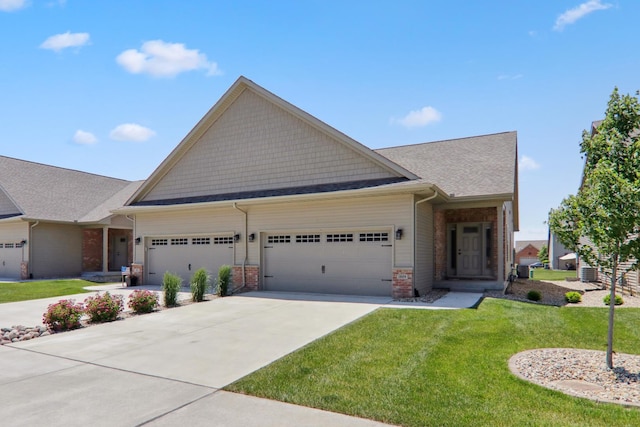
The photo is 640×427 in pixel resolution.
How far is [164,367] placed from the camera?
5840 millimetres

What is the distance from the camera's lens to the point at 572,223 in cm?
596

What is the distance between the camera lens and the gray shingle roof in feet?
43.7

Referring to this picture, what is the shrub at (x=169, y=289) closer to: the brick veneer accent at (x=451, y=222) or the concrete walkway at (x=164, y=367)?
the concrete walkway at (x=164, y=367)

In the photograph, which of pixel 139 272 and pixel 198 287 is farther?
pixel 139 272

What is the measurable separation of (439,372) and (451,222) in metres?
11.0

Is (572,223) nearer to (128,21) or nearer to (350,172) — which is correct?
(350,172)

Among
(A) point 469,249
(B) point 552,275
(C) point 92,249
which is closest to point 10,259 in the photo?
(C) point 92,249

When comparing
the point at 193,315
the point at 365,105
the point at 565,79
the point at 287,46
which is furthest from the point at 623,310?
the point at 287,46

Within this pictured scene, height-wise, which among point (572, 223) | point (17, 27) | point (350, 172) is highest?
point (17, 27)

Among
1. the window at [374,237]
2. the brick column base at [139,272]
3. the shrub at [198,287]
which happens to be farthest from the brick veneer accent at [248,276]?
the brick column base at [139,272]

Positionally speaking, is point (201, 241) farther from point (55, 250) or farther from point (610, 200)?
point (610, 200)

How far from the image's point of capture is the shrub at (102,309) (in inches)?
373

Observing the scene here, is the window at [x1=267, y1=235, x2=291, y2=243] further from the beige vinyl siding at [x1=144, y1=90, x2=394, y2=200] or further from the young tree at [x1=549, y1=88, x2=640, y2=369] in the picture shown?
the young tree at [x1=549, y1=88, x2=640, y2=369]

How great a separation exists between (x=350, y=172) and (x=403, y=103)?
302cm
